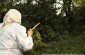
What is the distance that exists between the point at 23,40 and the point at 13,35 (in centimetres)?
15

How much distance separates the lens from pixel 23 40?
140 inches

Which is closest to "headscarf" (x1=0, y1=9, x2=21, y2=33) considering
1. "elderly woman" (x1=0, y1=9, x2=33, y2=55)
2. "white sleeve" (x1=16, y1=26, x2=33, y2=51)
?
"elderly woman" (x1=0, y1=9, x2=33, y2=55)

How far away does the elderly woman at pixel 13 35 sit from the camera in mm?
3594

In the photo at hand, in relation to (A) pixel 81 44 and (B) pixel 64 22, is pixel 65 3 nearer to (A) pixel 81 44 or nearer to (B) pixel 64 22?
(B) pixel 64 22

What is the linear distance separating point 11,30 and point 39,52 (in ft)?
32.2

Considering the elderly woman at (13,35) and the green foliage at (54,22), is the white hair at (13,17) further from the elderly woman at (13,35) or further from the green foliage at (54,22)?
the green foliage at (54,22)

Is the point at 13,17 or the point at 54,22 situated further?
the point at 54,22

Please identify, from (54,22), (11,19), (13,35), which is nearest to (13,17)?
(11,19)

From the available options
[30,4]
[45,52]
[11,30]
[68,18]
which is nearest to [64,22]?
[68,18]

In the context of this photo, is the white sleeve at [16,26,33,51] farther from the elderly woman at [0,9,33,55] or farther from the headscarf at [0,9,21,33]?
the headscarf at [0,9,21,33]

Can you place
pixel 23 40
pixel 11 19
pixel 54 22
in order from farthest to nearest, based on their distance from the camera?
1. pixel 54 22
2. pixel 11 19
3. pixel 23 40

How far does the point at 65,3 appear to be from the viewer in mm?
17688

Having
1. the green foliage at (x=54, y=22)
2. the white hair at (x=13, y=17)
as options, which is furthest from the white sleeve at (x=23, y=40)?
the green foliage at (x=54, y=22)

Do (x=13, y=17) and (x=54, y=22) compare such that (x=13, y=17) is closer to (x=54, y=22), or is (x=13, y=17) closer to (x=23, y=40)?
(x=23, y=40)
